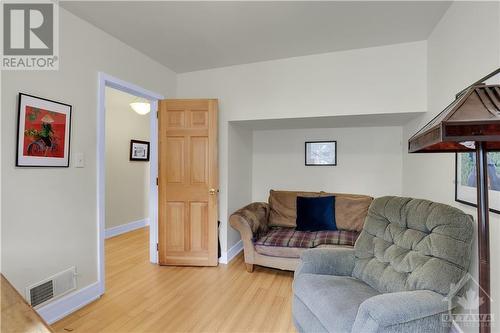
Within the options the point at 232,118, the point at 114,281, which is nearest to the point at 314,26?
the point at 232,118

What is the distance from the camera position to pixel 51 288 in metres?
2.04

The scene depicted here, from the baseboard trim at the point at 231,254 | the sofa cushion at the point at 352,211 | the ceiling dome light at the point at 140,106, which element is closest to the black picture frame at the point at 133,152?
the ceiling dome light at the point at 140,106

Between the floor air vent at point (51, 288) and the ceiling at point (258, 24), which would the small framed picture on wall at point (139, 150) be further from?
the floor air vent at point (51, 288)

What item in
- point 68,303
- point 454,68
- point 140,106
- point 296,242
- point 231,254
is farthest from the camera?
point 140,106

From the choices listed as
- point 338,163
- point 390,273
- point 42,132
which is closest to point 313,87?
point 338,163

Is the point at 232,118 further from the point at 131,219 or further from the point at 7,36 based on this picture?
the point at 131,219

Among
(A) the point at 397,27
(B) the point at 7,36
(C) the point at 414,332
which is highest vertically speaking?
(A) the point at 397,27

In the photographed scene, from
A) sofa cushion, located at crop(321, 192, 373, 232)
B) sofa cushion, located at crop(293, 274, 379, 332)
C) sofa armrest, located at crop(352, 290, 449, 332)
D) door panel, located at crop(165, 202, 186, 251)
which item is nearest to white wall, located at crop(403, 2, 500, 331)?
sofa armrest, located at crop(352, 290, 449, 332)

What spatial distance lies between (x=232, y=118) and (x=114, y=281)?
227cm

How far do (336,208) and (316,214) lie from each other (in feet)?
0.93

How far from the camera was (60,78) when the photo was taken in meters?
2.11

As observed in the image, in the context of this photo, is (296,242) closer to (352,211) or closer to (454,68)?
(352,211)

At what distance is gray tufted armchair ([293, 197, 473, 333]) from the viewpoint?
Result: 50.2 inches

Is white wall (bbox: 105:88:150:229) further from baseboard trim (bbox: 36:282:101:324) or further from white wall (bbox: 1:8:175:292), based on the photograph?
baseboard trim (bbox: 36:282:101:324)
